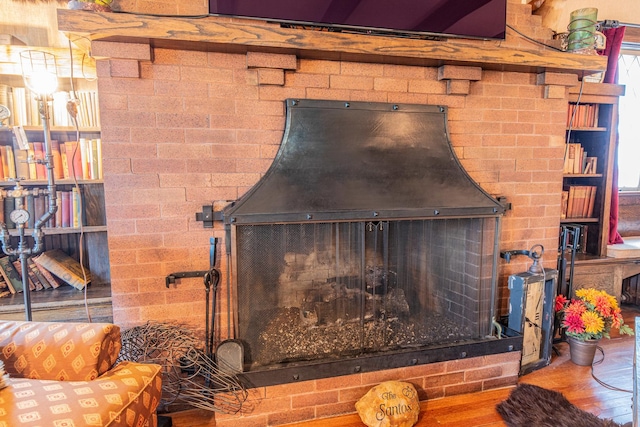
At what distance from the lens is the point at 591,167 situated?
2.98m

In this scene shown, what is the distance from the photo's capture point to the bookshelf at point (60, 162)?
2182mm

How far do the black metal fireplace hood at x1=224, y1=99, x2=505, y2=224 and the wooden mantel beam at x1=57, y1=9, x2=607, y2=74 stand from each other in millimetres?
243

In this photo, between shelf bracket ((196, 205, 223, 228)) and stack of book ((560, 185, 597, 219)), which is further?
stack of book ((560, 185, 597, 219))

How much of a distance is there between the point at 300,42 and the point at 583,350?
238 cm

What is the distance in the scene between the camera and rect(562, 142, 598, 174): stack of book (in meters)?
2.92

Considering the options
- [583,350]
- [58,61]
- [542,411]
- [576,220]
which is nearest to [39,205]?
[58,61]

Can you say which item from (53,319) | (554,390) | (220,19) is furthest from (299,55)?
(554,390)

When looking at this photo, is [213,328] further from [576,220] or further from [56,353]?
[576,220]

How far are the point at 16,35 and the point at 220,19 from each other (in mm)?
1394

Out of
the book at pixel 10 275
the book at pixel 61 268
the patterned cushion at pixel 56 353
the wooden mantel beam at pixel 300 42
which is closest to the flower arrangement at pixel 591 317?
the wooden mantel beam at pixel 300 42

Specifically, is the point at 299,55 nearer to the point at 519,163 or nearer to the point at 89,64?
the point at 89,64

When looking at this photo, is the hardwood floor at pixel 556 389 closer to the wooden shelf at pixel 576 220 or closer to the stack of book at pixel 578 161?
the wooden shelf at pixel 576 220

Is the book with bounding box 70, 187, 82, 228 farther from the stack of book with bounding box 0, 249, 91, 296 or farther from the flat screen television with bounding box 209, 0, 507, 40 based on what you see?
the flat screen television with bounding box 209, 0, 507, 40

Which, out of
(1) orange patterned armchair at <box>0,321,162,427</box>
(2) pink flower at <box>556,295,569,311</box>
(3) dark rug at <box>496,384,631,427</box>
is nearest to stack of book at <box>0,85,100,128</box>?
(1) orange patterned armchair at <box>0,321,162,427</box>
